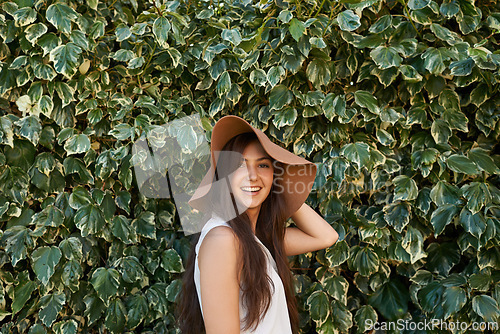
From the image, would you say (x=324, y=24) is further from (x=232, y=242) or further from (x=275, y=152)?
(x=232, y=242)

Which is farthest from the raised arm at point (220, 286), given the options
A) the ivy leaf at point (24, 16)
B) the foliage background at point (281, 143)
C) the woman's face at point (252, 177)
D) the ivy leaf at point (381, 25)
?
the ivy leaf at point (24, 16)

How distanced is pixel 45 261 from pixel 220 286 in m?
0.93

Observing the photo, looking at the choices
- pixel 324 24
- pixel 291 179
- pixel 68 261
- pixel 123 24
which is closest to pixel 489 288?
pixel 291 179

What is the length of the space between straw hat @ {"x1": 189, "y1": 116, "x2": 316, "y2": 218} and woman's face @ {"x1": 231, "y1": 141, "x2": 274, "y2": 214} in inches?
1.9

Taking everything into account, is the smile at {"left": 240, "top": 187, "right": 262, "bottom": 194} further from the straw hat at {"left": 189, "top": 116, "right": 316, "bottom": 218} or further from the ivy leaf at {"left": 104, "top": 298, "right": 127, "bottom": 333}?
the ivy leaf at {"left": 104, "top": 298, "right": 127, "bottom": 333}

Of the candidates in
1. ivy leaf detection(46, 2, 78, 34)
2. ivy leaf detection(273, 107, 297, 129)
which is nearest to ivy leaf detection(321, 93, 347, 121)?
ivy leaf detection(273, 107, 297, 129)

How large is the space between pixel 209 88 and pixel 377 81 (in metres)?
0.67

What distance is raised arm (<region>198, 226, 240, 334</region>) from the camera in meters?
1.10

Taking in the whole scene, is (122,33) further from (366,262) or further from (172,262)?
(366,262)

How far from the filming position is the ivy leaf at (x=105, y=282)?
176 cm

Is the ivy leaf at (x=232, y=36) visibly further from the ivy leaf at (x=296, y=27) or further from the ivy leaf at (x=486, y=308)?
the ivy leaf at (x=486, y=308)

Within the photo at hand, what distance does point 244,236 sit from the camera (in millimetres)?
1228

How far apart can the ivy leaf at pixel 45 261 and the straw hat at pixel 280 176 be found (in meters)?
0.71

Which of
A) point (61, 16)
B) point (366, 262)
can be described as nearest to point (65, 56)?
point (61, 16)
